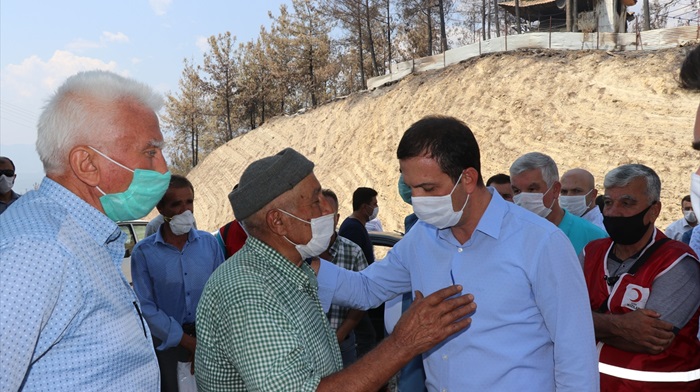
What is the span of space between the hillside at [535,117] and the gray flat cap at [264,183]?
15644 millimetres

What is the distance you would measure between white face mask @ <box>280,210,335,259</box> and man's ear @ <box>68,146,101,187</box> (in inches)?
30.7

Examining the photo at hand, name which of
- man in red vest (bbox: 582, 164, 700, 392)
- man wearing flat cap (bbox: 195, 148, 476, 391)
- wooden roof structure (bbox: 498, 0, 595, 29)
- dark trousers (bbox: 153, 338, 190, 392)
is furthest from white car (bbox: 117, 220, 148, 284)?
wooden roof structure (bbox: 498, 0, 595, 29)

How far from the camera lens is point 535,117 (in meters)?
21.1

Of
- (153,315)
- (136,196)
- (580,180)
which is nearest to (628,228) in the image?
(136,196)

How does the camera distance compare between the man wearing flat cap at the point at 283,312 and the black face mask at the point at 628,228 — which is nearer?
the man wearing flat cap at the point at 283,312

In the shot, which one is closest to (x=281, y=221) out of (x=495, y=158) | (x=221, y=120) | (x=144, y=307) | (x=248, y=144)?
(x=144, y=307)

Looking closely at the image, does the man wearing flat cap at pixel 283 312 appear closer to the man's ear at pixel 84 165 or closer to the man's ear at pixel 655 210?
the man's ear at pixel 84 165

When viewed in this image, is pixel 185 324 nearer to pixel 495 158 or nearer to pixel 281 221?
pixel 281 221

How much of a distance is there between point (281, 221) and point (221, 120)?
4707 centimetres

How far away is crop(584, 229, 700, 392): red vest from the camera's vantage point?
3.03 m

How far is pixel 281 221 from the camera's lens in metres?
2.44

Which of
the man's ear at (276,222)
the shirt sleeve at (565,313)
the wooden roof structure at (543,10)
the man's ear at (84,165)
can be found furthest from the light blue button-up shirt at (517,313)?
the wooden roof structure at (543,10)

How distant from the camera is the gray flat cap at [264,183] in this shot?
242 cm

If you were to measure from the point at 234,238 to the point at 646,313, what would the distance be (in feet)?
13.7
